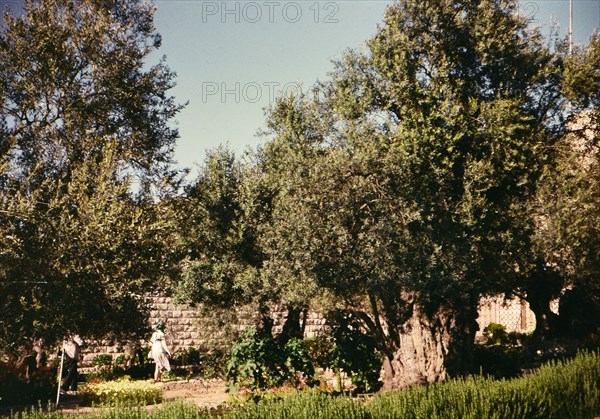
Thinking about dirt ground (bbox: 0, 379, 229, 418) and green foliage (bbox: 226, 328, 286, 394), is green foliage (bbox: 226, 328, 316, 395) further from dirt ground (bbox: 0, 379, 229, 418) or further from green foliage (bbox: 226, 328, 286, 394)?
dirt ground (bbox: 0, 379, 229, 418)

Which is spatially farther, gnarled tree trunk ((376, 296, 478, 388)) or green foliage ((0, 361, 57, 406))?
green foliage ((0, 361, 57, 406))

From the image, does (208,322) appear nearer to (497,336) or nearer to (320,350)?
(320,350)

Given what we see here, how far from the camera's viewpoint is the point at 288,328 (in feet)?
68.5

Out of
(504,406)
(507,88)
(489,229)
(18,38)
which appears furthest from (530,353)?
(18,38)

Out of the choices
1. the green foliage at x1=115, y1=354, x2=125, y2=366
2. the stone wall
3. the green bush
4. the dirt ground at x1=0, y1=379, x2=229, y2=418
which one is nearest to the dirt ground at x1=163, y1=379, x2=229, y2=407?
the dirt ground at x1=0, y1=379, x2=229, y2=418

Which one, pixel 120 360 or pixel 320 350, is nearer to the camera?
pixel 320 350

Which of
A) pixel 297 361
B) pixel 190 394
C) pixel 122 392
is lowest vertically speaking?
pixel 190 394

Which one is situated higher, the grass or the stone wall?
the stone wall

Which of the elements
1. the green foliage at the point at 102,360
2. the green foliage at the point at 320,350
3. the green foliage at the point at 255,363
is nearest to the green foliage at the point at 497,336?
the green foliage at the point at 320,350

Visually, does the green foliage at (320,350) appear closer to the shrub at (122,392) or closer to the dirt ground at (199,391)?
the dirt ground at (199,391)

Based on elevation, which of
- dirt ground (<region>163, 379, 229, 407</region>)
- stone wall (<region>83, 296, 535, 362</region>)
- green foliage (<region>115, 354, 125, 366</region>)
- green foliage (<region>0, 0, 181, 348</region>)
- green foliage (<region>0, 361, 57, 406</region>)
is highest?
green foliage (<region>0, 0, 181, 348</region>)

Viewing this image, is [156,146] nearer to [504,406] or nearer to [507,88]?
[507,88]

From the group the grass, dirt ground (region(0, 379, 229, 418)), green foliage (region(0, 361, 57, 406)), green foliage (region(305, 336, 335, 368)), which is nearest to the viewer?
the grass

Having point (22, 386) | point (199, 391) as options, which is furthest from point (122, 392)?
point (199, 391)
